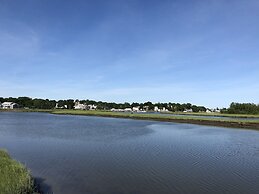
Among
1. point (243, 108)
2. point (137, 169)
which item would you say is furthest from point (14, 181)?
point (243, 108)

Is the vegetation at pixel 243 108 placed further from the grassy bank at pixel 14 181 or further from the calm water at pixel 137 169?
the grassy bank at pixel 14 181

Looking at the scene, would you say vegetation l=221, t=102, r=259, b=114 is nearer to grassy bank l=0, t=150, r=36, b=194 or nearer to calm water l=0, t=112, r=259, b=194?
calm water l=0, t=112, r=259, b=194

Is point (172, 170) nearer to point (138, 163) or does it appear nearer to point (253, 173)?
point (138, 163)

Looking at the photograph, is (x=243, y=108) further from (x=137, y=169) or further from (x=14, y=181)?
(x=14, y=181)

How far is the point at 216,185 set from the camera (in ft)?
61.6

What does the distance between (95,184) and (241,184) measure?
11.3 meters

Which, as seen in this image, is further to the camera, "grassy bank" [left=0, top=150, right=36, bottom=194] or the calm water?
the calm water

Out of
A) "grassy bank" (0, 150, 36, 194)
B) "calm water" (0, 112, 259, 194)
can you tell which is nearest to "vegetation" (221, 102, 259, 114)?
"calm water" (0, 112, 259, 194)

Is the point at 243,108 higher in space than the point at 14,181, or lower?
higher

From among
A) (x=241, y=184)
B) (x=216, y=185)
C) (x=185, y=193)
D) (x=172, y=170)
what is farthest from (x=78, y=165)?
(x=241, y=184)

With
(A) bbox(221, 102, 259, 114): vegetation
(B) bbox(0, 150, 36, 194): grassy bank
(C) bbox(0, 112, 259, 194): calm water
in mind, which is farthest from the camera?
(A) bbox(221, 102, 259, 114): vegetation

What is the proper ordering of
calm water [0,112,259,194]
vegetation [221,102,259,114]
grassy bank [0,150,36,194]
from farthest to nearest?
vegetation [221,102,259,114] → calm water [0,112,259,194] → grassy bank [0,150,36,194]

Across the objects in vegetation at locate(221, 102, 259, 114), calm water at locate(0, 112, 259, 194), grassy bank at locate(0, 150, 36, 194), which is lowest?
calm water at locate(0, 112, 259, 194)

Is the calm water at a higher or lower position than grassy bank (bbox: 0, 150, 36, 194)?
lower
